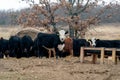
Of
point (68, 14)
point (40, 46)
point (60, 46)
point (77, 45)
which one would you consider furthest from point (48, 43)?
point (68, 14)

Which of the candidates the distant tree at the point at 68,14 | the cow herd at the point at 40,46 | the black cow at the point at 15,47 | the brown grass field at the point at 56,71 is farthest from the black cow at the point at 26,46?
the distant tree at the point at 68,14

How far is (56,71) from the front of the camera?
1463cm

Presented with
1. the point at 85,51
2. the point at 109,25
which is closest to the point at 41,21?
the point at 85,51

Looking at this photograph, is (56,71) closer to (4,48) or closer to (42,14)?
A: (4,48)

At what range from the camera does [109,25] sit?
177 feet

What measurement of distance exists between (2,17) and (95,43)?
40.3 meters

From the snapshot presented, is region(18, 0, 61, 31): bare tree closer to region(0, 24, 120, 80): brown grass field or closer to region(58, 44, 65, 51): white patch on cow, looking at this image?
region(58, 44, 65, 51): white patch on cow

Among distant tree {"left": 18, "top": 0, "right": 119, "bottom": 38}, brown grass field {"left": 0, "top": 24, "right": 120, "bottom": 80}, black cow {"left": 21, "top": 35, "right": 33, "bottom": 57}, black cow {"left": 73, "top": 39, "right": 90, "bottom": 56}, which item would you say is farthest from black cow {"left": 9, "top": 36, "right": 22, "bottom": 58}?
distant tree {"left": 18, "top": 0, "right": 119, "bottom": 38}

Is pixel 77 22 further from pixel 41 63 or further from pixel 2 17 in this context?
pixel 2 17

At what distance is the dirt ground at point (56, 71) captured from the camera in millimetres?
13367

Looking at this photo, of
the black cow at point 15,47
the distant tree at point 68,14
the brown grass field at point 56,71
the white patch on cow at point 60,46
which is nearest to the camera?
the brown grass field at point 56,71

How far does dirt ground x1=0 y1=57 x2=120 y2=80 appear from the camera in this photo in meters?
13.4

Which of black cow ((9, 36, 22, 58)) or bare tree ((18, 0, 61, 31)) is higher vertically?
bare tree ((18, 0, 61, 31))

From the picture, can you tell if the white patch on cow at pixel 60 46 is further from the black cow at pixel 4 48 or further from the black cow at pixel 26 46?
the black cow at pixel 4 48
